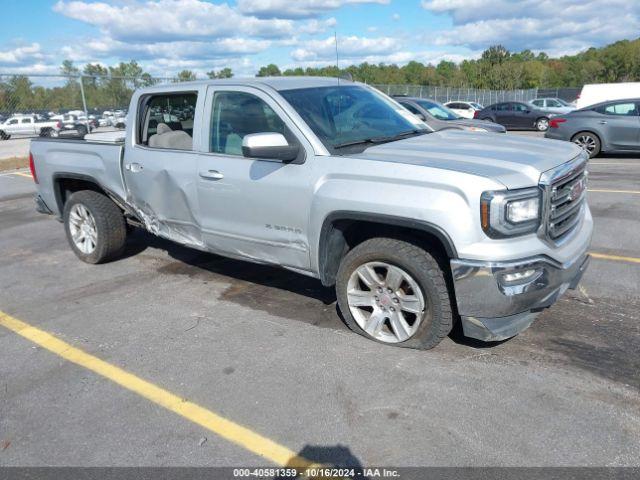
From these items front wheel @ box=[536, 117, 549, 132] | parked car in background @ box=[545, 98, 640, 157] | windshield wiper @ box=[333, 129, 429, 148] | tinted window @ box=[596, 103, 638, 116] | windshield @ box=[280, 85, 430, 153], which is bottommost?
front wheel @ box=[536, 117, 549, 132]

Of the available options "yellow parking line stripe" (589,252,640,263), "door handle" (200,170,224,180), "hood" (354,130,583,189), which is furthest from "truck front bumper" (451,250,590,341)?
"yellow parking line stripe" (589,252,640,263)

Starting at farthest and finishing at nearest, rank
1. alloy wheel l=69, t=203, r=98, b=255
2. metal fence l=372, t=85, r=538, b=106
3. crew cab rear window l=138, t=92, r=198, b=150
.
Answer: metal fence l=372, t=85, r=538, b=106 < alloy wheel l=69, t=203, r=98, b=255 < crew cab rear window l=138, t=92, r=198, b=150

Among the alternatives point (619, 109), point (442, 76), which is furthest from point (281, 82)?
point (442, 76)

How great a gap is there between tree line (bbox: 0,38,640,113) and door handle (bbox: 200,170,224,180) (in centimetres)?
382

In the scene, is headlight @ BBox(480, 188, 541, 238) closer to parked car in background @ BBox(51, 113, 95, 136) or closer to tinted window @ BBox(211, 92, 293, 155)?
tinted window @ BBox(211, 92, 293, 155)

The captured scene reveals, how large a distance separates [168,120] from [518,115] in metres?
22.4

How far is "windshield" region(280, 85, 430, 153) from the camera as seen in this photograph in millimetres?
4184

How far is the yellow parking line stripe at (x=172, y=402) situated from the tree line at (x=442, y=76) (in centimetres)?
520

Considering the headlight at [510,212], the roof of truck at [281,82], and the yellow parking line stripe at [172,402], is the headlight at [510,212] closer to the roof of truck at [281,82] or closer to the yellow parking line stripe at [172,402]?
the yellow parking line stripe at [172,402]

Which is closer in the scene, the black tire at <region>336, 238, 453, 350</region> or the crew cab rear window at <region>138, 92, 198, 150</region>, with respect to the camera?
the black tire at <region>336, 238, 453, 350</region>

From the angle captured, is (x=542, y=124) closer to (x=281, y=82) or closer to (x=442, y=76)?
(x=281, y=82)

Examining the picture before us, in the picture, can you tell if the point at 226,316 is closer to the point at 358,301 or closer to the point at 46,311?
the point at 358,301

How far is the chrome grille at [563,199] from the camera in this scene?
135 inches

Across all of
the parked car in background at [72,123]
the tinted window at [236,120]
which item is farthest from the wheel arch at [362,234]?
the parked car in background at [72,123]
